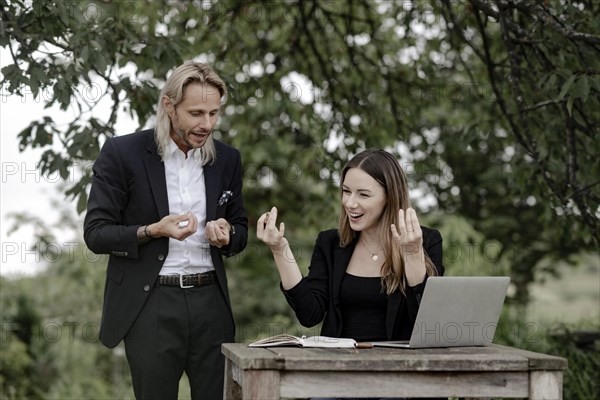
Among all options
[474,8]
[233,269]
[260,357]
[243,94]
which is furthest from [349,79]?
[260,357]

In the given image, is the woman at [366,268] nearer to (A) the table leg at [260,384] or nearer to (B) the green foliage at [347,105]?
(A) the table leg at [260,384]

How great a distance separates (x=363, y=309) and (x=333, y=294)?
14 centimetres

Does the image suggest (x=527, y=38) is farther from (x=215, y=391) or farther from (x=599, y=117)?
(x=215, y=391)

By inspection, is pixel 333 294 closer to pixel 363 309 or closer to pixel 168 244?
pixel 363 309

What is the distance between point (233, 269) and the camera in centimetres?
1086

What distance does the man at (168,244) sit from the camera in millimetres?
3424

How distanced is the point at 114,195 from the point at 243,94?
11.3 ft

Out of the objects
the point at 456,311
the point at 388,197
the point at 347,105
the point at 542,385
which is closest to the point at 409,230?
the point at 456,311

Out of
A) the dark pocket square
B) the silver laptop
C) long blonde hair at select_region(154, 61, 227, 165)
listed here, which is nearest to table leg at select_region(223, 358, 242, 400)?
the silver laptop

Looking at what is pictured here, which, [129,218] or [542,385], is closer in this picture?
[542,385]

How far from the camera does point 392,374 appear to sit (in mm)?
2820

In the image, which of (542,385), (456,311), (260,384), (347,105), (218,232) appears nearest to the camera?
(260,384)

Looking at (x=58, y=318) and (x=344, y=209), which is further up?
(x=344, y=209)

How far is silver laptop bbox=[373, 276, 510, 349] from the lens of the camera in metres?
3.09
